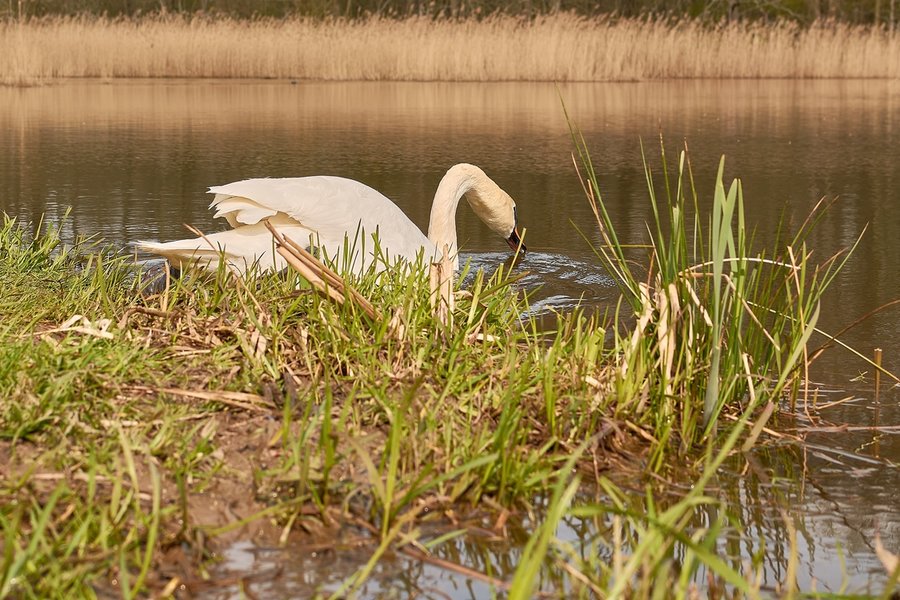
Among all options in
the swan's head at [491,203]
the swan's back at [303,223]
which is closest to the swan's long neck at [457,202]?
the swan's head at [491,203]

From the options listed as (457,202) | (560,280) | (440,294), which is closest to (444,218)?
(457,202)

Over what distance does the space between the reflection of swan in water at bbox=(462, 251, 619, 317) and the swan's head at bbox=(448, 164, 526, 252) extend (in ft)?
0.65

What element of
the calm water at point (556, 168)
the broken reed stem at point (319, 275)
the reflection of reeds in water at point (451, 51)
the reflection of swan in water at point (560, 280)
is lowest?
the reflection of swan in water at point (560, 280)

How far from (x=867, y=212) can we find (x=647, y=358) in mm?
4655

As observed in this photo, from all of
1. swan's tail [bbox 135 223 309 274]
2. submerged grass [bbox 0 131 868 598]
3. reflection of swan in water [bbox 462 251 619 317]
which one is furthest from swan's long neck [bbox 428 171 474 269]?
submerged grass [bbox 0 131 868 598]

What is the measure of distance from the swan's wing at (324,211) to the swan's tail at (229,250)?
7 cm

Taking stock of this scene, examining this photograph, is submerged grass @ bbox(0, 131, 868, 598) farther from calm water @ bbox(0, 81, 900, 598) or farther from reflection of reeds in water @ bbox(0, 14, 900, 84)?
reflection of reeds in water @ bbox(0, 14, 900, 84)

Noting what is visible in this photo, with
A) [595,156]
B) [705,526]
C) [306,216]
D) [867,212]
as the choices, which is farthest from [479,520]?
[595,156]

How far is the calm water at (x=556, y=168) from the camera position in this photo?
118 inches

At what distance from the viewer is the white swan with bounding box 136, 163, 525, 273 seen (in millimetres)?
4625

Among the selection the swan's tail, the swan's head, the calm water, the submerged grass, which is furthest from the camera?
the swan's head

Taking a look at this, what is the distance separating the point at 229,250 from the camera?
15.2 ft

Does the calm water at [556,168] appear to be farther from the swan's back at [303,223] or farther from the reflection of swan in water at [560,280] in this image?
the swan's back at [303,223]

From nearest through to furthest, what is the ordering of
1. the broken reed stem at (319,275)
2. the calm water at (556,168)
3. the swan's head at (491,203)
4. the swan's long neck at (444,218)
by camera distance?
the calm water at (556,168) < the broken reed stem at (319,275) < the swan's long neck at (444,218) < the swan's head at (491,203)
